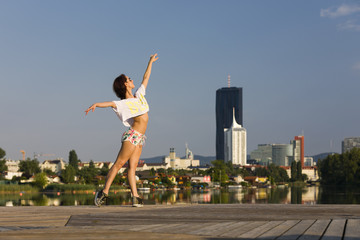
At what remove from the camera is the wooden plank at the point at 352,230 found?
4102mm

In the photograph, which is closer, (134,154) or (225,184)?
(134,154)

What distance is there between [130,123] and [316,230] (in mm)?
4386

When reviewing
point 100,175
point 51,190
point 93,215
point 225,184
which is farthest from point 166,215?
point 225,184

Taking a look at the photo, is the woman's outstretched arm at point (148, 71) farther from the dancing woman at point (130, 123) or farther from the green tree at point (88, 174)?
the green tree at point (88, 174)

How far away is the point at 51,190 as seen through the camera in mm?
92500

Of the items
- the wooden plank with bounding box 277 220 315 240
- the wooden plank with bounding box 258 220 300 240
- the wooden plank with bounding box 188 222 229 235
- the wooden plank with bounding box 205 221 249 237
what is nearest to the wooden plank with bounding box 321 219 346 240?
the wooden plank with bounding box 277 220 315 240

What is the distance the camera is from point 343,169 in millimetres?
117000

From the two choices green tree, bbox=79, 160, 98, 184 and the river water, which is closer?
the river water

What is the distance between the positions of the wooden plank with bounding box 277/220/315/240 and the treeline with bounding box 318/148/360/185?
114985 millimetres

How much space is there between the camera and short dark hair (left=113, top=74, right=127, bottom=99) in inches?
324

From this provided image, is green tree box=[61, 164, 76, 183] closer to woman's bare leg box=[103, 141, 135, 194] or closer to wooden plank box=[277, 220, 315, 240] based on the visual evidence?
woman's bare leg box=[103, 141, 135, 194]

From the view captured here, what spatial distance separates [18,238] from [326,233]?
2686 millimetres

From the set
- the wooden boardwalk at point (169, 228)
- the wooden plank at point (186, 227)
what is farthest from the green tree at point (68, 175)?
the wooden plank at point (186, 227)

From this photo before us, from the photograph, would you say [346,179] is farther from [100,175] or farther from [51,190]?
[51,190]
